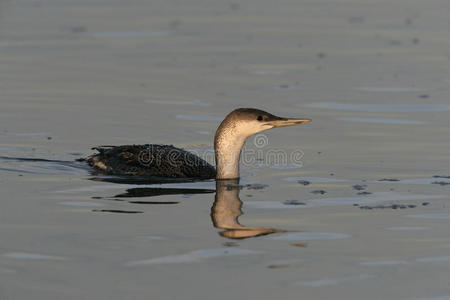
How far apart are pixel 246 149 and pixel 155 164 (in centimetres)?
181

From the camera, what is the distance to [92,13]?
66.0 ft

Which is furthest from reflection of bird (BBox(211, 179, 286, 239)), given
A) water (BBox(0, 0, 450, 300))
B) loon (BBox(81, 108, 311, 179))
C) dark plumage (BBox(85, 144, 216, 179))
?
dark plumage (BBox(85, 144, 216, 179))

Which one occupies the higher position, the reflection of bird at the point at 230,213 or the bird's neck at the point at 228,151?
the bird's neck at the point at 228,151

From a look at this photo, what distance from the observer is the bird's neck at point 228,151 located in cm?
973

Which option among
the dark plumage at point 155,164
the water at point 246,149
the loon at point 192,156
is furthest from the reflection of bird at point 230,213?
the dark plumage at point 155,164

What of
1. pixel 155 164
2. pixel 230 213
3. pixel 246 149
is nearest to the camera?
pixel 230 213

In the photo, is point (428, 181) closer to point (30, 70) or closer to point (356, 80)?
point (356, 80)

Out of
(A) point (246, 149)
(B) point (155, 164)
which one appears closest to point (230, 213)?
(B) point (155, 164)

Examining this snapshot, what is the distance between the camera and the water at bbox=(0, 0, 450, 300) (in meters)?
6.43

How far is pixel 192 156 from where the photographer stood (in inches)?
401

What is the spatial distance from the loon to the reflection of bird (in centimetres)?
26

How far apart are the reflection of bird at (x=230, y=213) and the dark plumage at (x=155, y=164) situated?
1.23 feet

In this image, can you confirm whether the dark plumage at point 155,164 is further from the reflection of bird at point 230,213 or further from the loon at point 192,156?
the reflection of bird at point 230,213

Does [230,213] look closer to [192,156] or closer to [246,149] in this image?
[192,156]
